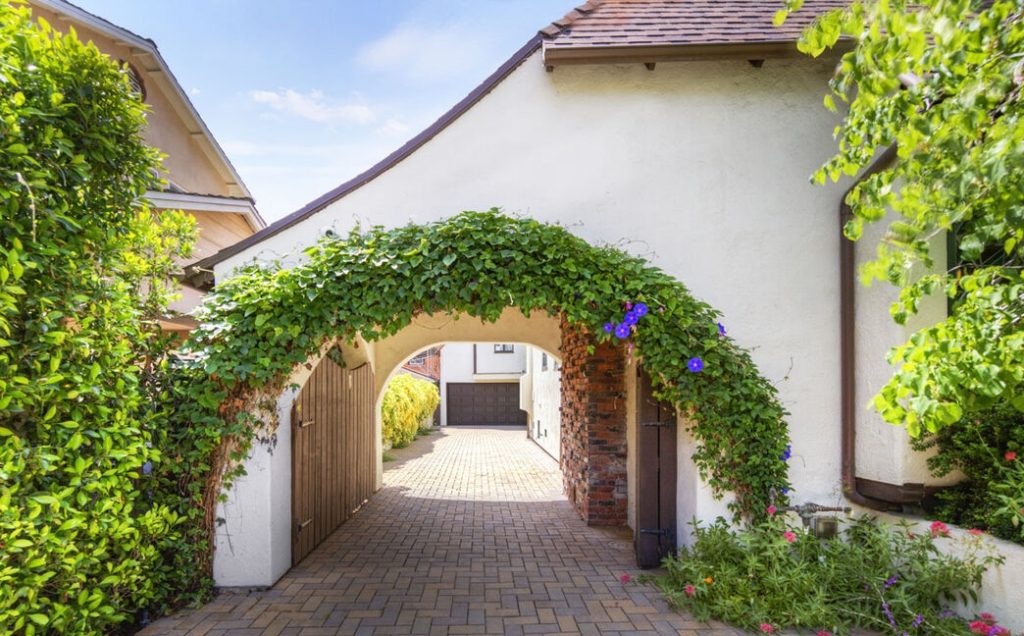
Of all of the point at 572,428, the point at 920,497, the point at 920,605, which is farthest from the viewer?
the point at 572,428

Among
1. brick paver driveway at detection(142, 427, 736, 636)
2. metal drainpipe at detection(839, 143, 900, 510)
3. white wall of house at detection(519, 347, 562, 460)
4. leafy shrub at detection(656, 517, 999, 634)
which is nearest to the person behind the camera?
leafy shrub at detection(656, 517, 999, 634)

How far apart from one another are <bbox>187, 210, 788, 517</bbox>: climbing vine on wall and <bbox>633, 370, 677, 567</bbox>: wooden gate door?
58 cm

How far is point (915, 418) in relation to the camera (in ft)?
6.53

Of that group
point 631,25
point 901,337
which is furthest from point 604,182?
point 901,337

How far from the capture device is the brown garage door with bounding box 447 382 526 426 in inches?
866

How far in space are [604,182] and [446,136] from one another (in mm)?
1460

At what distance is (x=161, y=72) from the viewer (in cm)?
878

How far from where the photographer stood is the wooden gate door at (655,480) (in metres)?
4.68

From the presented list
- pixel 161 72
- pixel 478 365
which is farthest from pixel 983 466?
pixel 478 365

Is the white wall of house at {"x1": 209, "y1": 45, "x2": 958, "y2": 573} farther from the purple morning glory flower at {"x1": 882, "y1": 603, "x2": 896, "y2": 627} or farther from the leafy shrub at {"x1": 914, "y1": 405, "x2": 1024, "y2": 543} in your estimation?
the purple morning glory flower at {"x1": 882, "y1": 603, "x2": 896, "y2": 627}

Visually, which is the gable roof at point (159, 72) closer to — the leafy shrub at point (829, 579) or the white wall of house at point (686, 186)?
the white wall of house at point (686, 186)

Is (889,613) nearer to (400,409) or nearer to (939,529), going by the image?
(939,529)

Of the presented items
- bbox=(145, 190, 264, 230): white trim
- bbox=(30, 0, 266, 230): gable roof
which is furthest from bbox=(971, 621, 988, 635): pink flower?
bbox=(30, 0, 266, 230): gable roof

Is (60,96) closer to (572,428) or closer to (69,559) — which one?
(69,559)
